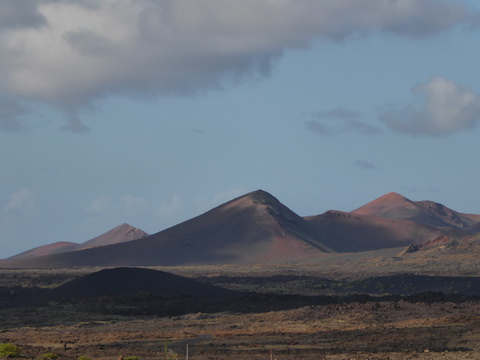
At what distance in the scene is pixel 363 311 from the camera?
4659 centimetres

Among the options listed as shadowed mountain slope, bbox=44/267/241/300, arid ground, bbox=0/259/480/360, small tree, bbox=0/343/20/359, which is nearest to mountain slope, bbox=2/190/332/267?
shadowed mountain slope, bbox=44/267/241/300

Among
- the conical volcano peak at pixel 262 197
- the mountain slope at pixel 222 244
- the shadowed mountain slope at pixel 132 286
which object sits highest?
the conical volcano peak at pixel 262 197

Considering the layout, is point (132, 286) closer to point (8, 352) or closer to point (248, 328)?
point (248, 328)

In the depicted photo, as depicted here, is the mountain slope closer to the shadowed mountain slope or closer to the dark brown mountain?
the dark brown mountain

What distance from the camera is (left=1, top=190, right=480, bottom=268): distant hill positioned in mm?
158500

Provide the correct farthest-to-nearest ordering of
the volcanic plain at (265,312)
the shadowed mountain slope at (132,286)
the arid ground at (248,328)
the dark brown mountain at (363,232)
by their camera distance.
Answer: the dark brown mountain at (363,232) → the shadowed mountain slope at (132,286) → the volcanic plain at (265,312) → the arid ground at (248,328)

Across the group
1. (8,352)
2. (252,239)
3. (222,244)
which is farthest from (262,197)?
(8,352)

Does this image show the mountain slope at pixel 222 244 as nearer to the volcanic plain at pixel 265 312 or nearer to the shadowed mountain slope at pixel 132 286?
the volcanic plain at pixel 265 312

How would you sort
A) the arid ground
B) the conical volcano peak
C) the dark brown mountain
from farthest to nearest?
the conical volcano peak
the dark brown mountain
the arid ground

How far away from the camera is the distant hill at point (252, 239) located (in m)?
158

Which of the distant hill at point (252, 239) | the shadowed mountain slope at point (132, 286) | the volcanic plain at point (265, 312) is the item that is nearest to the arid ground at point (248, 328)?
the volcanic plain at point (265, 312)

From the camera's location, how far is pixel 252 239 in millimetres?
165625

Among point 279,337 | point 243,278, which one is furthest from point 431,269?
point 279,337

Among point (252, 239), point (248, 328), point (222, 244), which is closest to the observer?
point (248, 328)
